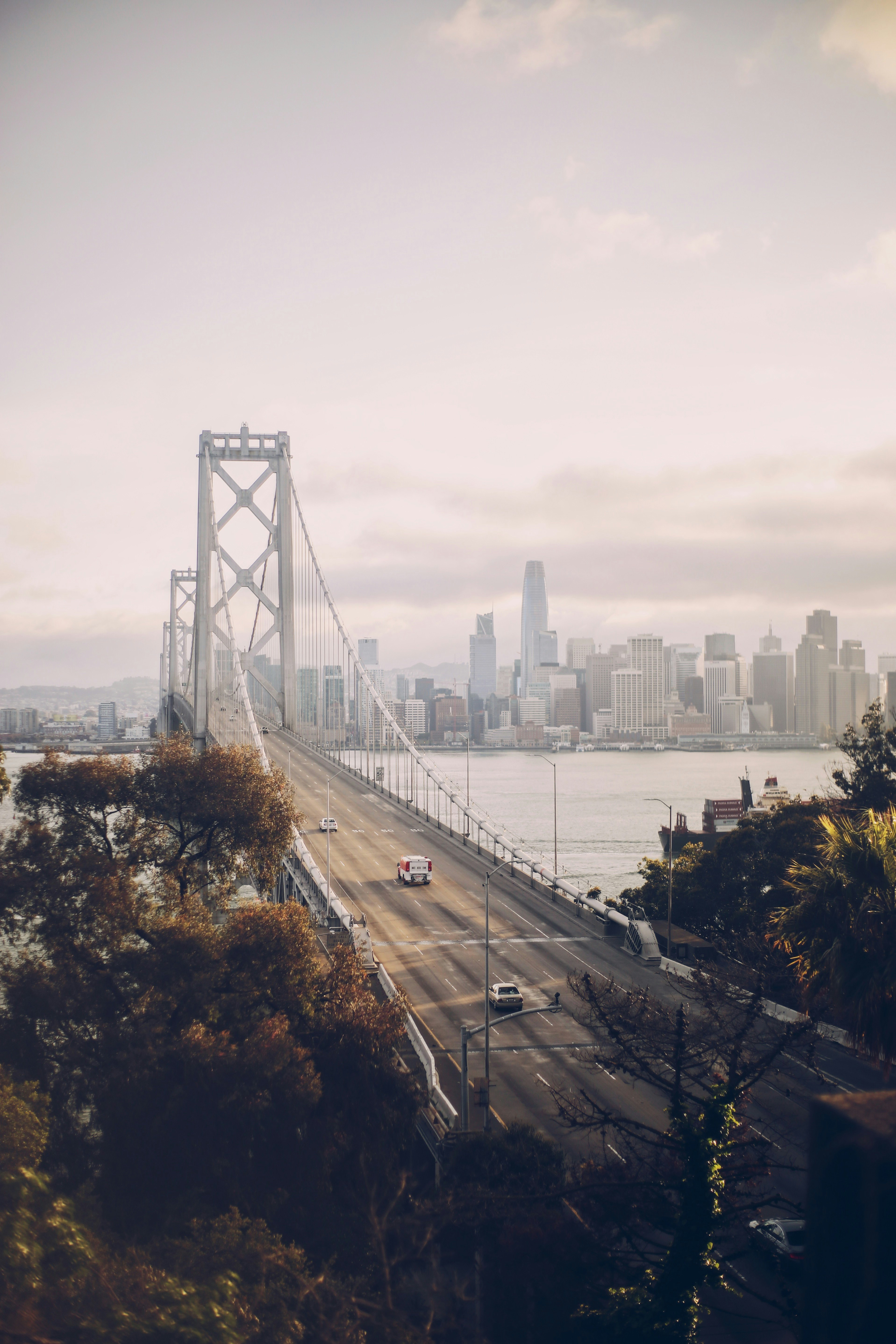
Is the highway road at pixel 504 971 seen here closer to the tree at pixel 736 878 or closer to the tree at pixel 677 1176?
the tree at pixel 677 1176

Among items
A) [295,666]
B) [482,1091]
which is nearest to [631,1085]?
[482,1091]

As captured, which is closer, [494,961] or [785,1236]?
[785,1236]

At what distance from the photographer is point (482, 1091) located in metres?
23.3

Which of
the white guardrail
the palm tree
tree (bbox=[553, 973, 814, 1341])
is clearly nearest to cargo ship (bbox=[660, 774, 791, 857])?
the white guardrail

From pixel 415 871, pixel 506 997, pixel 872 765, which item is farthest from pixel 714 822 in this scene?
pixel 506 997

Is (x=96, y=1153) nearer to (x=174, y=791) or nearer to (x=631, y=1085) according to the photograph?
(x=174, y=791)

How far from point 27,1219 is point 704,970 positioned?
20.4 meters

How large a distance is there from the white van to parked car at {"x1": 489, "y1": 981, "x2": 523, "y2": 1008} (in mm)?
15830

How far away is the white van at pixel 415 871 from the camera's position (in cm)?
4497

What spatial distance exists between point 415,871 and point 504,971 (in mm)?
12843

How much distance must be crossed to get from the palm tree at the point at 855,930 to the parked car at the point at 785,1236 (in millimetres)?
3492

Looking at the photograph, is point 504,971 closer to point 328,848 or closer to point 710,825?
point 328,848

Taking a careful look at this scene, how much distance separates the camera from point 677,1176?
13039mm

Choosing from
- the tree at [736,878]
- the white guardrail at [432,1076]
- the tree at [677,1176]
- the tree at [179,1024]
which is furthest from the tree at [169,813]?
the tree at [736,878]
